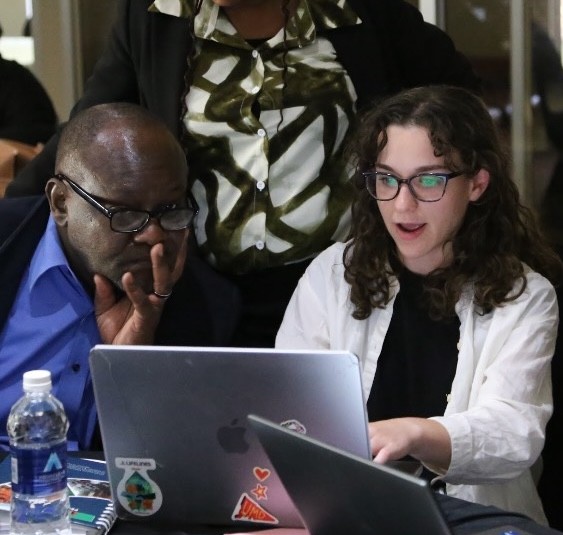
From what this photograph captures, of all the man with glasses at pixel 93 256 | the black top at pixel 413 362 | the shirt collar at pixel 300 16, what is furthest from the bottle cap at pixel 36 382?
the shirt collar at pixel 300 16

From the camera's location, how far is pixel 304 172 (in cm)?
229

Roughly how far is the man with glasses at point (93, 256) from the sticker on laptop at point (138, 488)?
0.56 metres

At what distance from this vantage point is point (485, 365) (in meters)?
1.96

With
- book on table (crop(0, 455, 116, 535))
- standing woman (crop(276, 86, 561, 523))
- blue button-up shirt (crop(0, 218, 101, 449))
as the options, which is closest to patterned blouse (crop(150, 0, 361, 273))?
standing woman (crop(276, 86, 561, 523))

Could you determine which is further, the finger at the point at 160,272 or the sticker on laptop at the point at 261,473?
the finger at the point at 160,272

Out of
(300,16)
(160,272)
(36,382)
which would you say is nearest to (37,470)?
(36,382)

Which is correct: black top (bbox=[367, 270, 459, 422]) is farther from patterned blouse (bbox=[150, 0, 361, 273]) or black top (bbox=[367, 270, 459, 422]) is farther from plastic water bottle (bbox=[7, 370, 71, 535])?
plastic water bottle (bbox=[7, 370, 71, 535])

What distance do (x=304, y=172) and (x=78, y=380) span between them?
0.67 metres

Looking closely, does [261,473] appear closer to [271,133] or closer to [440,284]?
[440,284]

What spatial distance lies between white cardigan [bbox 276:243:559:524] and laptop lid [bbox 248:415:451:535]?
0.48 metres

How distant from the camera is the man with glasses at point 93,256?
2080 mm

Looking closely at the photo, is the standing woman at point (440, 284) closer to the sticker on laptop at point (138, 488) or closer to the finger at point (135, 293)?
the finger at point (135, 293)

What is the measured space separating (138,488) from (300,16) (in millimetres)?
1194

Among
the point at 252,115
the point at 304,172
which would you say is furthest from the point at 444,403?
the point at 252,115
